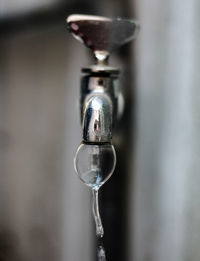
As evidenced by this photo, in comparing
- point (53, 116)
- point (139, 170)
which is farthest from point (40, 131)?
point (139, 170)

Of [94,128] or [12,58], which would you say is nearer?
[94,128]

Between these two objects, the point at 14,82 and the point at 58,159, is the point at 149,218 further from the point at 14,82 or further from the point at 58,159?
the point at 14,82

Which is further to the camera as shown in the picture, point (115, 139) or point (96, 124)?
point (115, 139)

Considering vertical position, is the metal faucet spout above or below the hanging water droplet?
above
